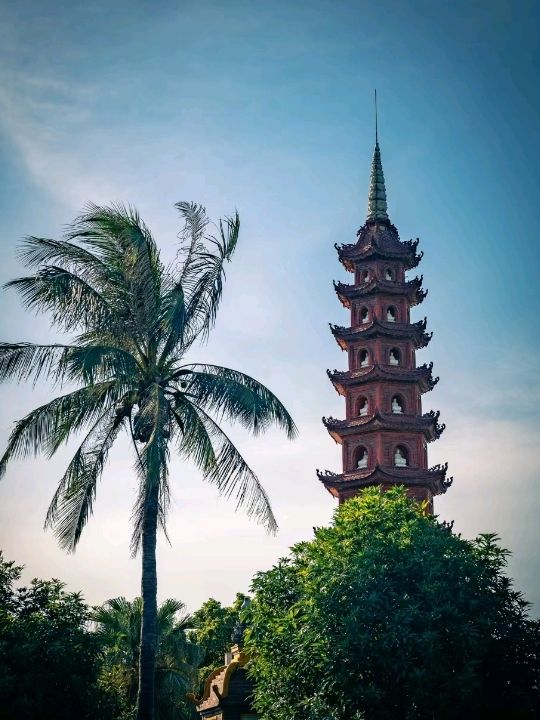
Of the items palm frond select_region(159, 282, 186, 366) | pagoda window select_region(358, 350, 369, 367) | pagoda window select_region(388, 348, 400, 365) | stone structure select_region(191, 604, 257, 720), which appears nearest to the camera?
palm frond select_region(159, 282, 186, 366)

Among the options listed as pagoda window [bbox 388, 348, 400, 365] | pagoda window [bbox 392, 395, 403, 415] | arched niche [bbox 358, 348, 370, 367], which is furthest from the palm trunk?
pagoda window [bbox 388, 348, 400, 365]

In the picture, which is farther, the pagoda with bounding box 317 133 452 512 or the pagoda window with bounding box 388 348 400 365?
the pagoda window with bounding box 388 348 400 365

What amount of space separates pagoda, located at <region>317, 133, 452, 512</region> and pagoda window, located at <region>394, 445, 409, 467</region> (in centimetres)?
5

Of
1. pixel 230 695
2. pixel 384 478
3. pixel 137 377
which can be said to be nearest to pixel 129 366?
pixel 137 377

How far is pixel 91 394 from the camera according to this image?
60.2ft

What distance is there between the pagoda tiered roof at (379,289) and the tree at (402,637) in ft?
86.4

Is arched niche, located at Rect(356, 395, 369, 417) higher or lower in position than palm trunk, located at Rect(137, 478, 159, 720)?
higher

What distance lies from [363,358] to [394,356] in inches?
64.4

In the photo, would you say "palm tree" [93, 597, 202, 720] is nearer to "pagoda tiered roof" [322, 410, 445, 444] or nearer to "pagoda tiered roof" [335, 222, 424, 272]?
"pagoda tiered roof" [322, 410, 445, 444]

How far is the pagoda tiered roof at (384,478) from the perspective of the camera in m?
43.3

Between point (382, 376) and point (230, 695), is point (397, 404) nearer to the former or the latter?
point (382, 376)

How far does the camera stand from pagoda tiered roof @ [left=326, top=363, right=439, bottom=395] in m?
46.1

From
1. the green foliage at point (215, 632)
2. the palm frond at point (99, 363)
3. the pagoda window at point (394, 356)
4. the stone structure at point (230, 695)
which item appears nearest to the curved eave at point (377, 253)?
the pagoda window at point (394, 356)

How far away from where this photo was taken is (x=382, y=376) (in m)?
45.9
